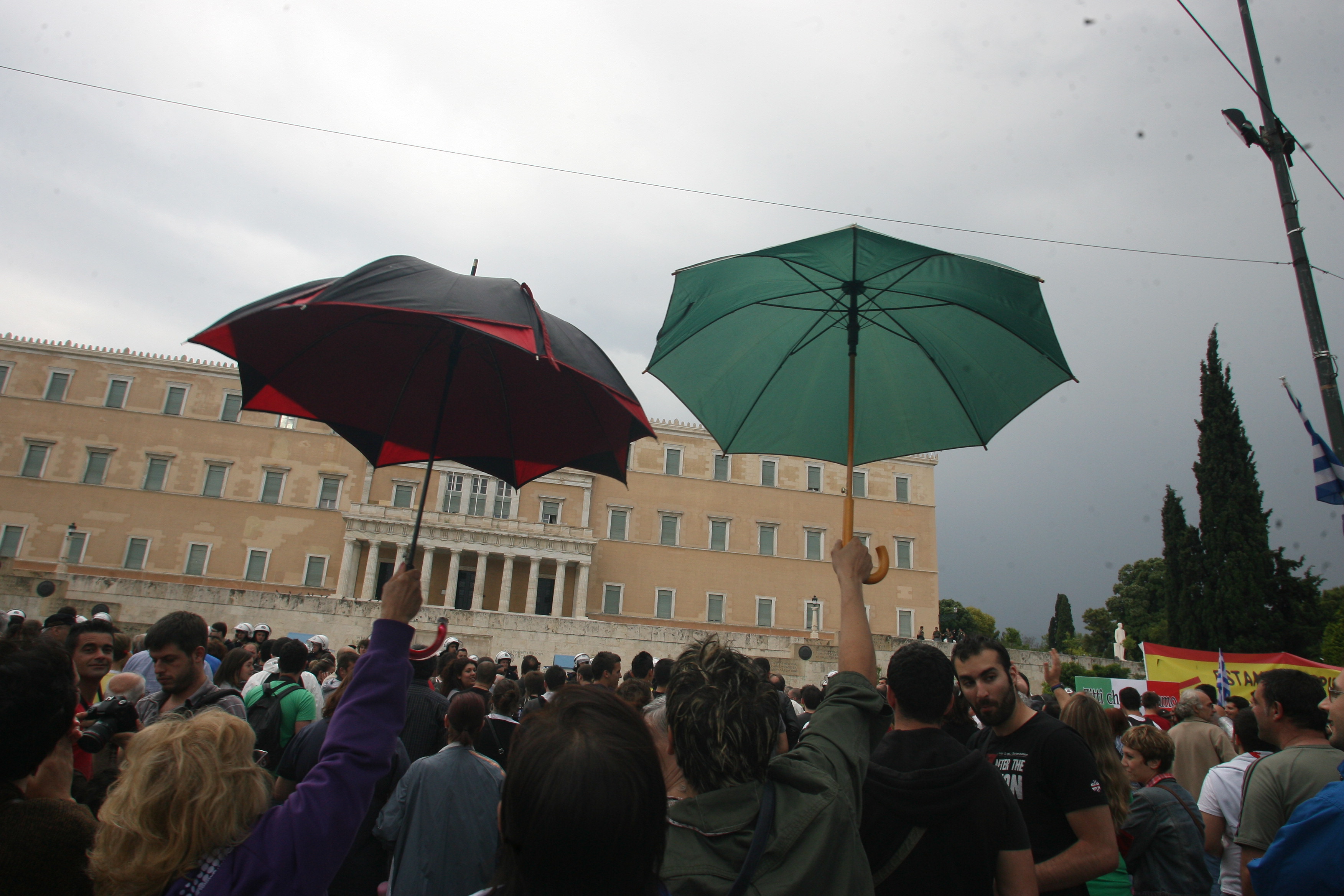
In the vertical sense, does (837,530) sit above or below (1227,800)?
above

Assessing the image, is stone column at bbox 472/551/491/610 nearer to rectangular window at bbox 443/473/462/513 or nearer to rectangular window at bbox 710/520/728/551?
rectangular window at bbox 443/473/462/513

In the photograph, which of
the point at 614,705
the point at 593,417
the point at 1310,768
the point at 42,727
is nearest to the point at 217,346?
the point at 593,417

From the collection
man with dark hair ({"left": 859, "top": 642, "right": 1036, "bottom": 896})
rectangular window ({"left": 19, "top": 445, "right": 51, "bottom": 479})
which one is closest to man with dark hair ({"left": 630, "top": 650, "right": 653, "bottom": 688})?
man with dark hair ({"left": 859, "top": 642, "right": 1036, "bottom": 896})

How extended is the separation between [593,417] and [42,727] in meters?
2.47

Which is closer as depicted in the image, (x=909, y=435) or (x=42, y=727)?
(x=42, y=727)

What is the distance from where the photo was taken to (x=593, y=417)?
12.5ft

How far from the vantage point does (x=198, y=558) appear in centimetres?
3509

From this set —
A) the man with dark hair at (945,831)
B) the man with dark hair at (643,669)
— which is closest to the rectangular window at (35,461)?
the man with dark hair at (643,669)

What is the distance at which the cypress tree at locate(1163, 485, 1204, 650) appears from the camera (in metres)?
30.2

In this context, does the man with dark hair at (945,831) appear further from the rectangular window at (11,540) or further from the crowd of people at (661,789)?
the rectangular window at (11,540)

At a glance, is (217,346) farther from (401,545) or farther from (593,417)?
(401,545)

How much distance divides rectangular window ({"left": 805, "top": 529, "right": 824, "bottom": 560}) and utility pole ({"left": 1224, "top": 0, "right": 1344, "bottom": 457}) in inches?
1412

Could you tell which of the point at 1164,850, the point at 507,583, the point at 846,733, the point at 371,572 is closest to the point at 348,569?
the point at 371,572

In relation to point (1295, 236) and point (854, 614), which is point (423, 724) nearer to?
point (854, 614)
